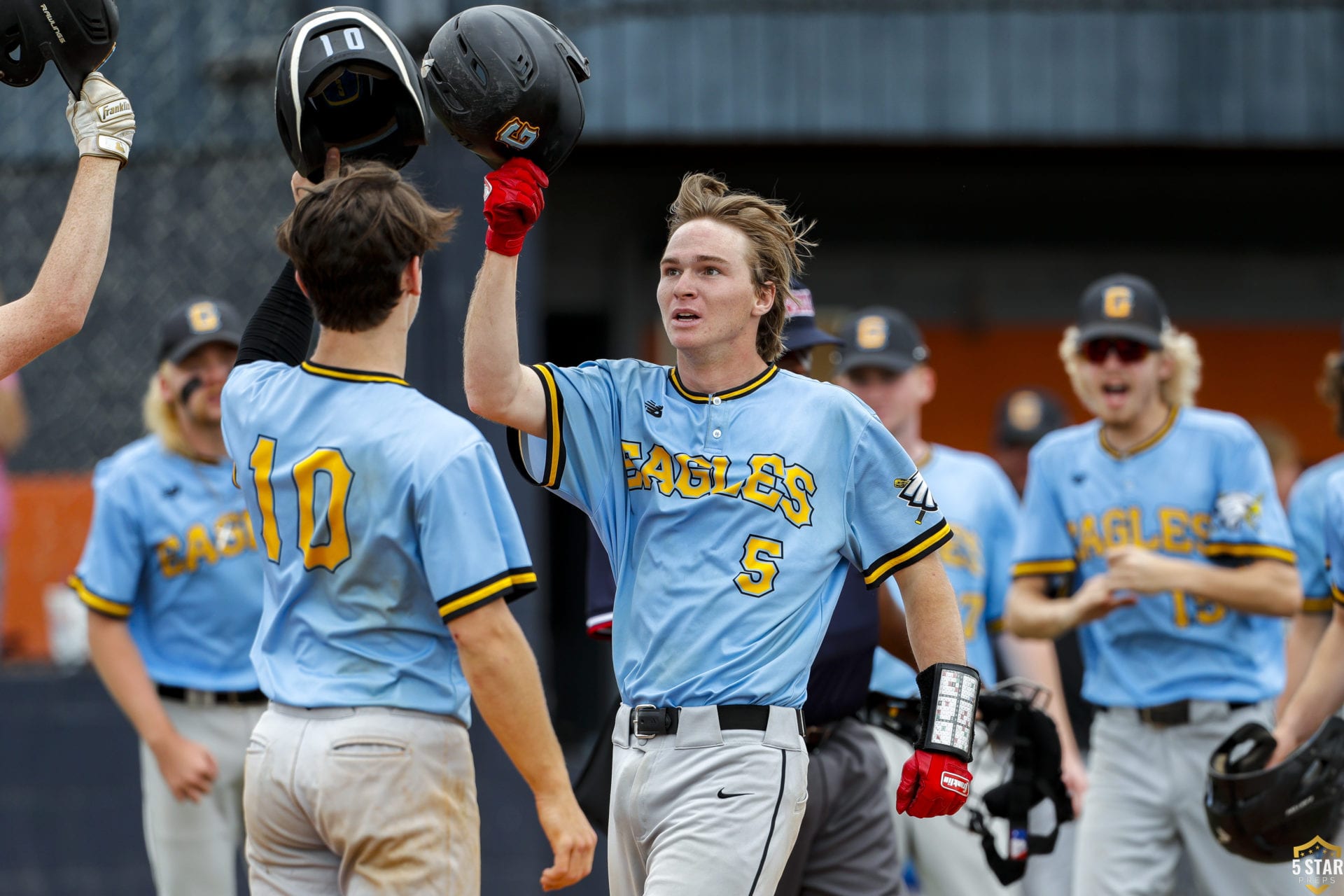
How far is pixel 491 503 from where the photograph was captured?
3473 millimetres

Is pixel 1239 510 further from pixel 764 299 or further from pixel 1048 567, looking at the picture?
pixel 764 299

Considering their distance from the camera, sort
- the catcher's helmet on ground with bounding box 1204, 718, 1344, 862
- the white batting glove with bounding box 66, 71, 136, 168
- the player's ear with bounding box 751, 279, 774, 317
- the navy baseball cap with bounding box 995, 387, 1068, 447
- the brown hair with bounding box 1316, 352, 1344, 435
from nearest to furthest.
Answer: the white batting glove with bounding box 66, 71, 136, 168
the player's ear with bounding box 751, 279, 774, 317
the catcher's helmet on ground with bounding box 1204, 718, 1344, 862
the brown hair with bounding box 1316, 352, 1344, 435
the navy baseball cap with bounding box 995, 387, 1068, 447

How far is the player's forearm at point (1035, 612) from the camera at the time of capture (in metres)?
5.18

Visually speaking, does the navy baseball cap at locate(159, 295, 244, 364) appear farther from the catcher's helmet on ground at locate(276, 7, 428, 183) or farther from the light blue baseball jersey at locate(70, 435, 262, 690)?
the catcher's helmet on ground at locate(276, 7, 428, 183)

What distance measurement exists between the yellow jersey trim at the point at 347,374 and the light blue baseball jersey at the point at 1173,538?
2.75 metres

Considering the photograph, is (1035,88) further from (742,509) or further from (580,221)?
(742,509)

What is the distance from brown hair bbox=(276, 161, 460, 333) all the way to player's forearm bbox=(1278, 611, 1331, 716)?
3.72 metres

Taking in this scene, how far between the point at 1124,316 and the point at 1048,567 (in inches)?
35.7

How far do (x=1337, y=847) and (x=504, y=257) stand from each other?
2999 mm

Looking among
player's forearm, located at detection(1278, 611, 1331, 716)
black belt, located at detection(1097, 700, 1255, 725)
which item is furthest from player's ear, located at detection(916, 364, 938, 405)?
player's forearm, located at detection(1278, 611, 1331, 716)

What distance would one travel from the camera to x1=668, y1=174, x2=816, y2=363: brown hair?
361 cm

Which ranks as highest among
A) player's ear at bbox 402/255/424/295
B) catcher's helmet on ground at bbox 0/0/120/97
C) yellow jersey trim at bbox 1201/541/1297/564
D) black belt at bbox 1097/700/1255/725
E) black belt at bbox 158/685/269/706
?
catcher's helmet on ground at bbox 0/0/120/97

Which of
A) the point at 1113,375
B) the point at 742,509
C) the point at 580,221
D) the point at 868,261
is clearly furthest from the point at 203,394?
the point at 868,261

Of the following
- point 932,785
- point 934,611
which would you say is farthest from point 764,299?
point 932,785
